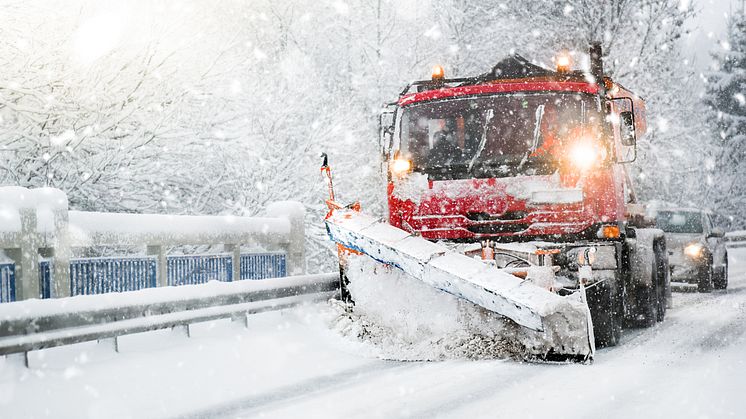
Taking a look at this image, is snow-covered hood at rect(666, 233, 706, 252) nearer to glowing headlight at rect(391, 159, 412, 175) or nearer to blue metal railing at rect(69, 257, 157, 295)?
glowing headlight at rect(391, 159, 412, 175)

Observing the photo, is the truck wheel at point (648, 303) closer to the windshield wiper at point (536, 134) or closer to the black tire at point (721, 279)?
the windshield wiper at point (536, 134)

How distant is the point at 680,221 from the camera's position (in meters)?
16.2

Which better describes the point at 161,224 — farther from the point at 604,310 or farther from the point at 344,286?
the point at 604,310

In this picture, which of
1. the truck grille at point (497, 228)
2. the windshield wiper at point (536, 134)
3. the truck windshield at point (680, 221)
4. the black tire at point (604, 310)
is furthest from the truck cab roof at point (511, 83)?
the truck windshield at point (680, 221)

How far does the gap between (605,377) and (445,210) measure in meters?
2.70

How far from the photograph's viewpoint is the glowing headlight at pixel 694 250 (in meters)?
15.8

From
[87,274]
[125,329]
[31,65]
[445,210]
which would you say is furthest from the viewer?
[31,65]

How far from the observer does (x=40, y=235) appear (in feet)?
24.2

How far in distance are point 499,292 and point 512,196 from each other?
5.39ft

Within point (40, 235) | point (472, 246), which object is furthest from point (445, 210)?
point (40, 235)

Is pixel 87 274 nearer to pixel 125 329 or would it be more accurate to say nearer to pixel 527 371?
pixel 125 329

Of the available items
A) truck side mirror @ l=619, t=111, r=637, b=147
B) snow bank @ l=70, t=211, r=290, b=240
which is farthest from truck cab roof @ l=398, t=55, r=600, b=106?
snow bank @ l=70, t=211, r=290, b=240

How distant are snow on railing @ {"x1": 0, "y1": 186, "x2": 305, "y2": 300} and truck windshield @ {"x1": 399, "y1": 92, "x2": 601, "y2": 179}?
2.63 metres

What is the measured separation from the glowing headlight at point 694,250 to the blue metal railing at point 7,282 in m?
12.5
